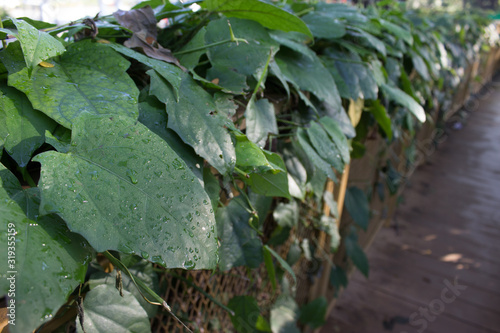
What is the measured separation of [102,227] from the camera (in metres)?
0.41

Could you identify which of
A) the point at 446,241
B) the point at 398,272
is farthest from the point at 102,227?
the point at 446,241

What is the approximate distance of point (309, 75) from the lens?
95cm

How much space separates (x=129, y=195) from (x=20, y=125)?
17cm

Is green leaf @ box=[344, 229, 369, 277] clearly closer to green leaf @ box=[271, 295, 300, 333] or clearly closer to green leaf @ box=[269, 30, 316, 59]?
green leaf @ box=[271, 295, 300, 333]

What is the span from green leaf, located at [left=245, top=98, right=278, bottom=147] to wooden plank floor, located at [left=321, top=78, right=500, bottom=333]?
1781mm

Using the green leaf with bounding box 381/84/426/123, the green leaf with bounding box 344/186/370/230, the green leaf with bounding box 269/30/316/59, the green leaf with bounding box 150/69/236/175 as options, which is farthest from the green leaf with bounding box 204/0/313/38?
the green leaf with bounding box 344/186/370/230

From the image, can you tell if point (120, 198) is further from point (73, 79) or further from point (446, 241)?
point (446, 241)

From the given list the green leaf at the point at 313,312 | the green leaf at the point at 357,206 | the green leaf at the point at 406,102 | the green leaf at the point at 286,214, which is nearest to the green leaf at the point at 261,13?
the green leaf at the point at 286,214

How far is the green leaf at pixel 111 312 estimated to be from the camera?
55 centimetres

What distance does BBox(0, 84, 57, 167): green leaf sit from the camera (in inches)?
18.4

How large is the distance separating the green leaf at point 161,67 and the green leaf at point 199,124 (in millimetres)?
12

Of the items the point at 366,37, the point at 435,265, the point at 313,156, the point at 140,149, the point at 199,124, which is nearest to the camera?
the point at 140,149

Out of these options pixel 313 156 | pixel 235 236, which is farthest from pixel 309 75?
pixel 235 236

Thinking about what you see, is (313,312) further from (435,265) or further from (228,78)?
(435,265)
